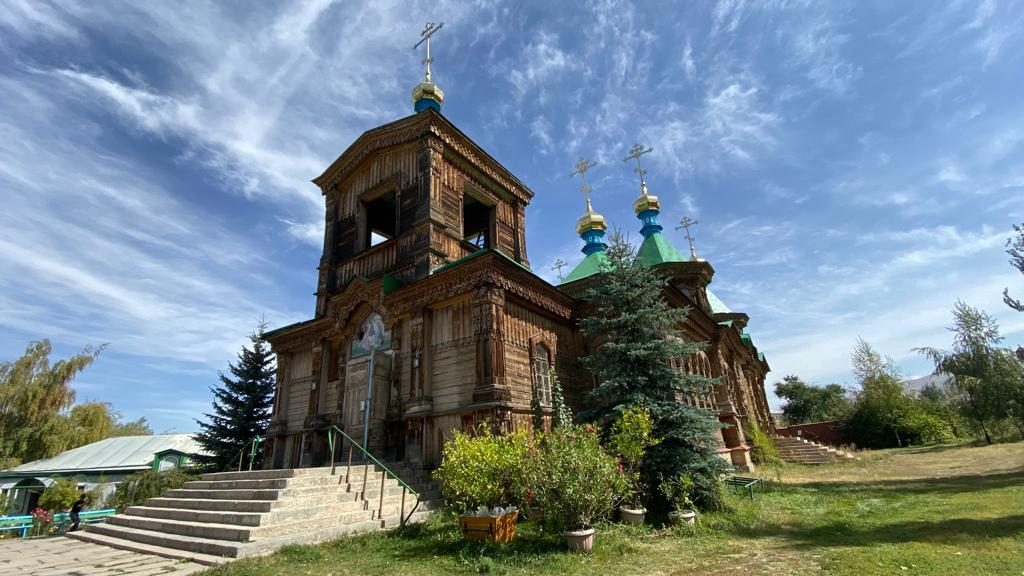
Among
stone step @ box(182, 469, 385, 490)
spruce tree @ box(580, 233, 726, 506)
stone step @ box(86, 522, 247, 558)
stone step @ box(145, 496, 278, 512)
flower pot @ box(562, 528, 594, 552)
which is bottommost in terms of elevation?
flower pot @ box(562, 528, 594, 552)

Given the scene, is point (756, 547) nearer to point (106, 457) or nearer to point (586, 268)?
point (586, 268)

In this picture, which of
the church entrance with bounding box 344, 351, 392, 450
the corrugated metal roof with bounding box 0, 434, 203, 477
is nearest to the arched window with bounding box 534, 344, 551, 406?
the church entrance with bounding box 344, 351, 392, 450

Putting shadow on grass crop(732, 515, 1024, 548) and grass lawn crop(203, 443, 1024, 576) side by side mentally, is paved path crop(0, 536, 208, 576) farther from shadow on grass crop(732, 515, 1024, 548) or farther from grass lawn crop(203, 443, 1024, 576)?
shadow on grass crop(732, 515, 1024, 548)

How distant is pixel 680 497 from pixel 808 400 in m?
58.0

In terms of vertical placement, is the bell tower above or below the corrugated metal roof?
above

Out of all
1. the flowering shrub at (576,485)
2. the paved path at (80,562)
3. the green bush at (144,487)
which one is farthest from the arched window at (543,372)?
the green bush at (144,487)

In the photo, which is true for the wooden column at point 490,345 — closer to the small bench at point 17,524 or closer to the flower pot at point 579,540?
the flower pot at point 579,540

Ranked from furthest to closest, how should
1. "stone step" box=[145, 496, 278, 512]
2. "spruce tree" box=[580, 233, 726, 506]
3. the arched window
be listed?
the arched window < "spruce tree" box=[580, 233, 726, 506] < "stone step" box=[145, 496, 278, 512]

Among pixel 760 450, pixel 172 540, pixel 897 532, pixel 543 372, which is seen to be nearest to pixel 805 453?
pixel 760 450

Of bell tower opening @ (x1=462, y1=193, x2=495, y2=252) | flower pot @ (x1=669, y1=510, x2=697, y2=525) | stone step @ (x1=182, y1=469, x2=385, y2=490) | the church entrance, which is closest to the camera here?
flower pot @ (x1=669, y1=510, x2=697, y2=525)

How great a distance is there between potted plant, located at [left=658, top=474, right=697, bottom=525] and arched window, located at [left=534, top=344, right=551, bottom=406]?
4.60m

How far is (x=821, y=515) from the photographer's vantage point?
10266 mm

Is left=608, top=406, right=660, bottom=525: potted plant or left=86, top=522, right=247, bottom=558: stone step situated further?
left=608, top=406, right=660, bottom=525: potted plant

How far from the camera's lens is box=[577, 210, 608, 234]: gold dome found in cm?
2923
